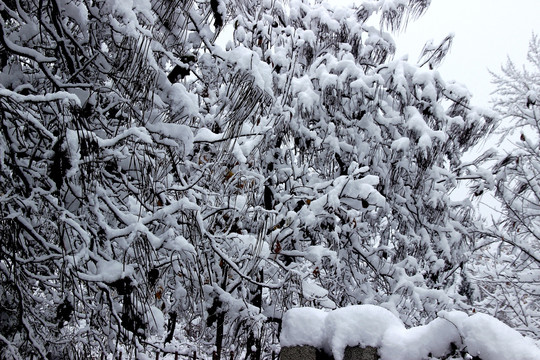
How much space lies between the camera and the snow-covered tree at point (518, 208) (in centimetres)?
487

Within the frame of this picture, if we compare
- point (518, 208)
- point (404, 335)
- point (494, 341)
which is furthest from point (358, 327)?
point (518, 208)

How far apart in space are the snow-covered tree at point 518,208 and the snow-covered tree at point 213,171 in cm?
46

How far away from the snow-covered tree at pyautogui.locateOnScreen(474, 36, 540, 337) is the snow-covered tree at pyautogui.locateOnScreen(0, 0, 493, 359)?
460mm

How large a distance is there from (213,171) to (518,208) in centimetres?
446

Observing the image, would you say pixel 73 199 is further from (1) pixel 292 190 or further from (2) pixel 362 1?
(2) pixel 362 1

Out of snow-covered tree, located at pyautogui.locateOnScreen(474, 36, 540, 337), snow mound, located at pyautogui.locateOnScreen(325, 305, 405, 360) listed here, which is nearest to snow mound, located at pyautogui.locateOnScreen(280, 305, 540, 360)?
snow mound, located at pyautogui.locateOnScreen(325, 305, 405, 360)

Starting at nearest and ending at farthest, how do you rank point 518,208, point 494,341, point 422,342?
point 494,341 → point 422,342 → point 518,208

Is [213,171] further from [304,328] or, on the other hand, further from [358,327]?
[358,327]

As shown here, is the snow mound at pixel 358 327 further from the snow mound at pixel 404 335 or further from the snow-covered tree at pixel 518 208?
the snow-covered tree at pixel 518 208

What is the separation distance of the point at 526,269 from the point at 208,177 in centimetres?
560

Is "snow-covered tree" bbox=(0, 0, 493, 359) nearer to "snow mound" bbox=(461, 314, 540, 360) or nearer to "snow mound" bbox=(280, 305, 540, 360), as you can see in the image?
"snow mound" bbox=(280, 305, 540, 360)

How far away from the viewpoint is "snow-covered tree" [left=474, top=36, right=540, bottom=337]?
487 centimetres

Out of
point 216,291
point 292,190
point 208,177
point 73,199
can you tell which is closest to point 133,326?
point 73,199

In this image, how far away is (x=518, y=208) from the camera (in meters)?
5.72
